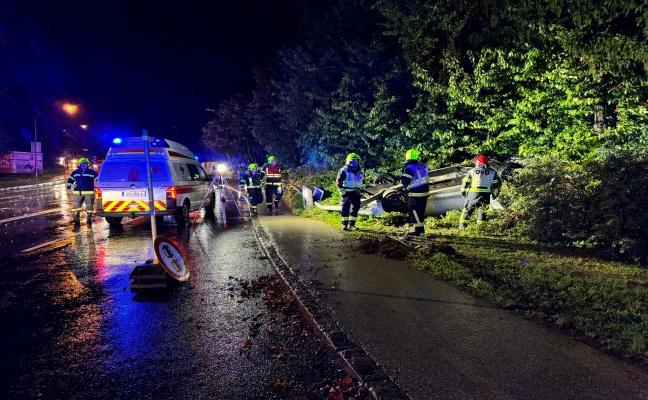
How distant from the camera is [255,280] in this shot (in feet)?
20.0

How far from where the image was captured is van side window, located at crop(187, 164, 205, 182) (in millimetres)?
12531

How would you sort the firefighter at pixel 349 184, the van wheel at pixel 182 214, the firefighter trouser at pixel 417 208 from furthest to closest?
the van wheel at pixel 182 214 < the firefighter at pixel 349 184 < the firefighter trouser at pixel 417 208

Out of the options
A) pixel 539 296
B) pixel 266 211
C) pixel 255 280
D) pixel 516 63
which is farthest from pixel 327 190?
pixel 539 296

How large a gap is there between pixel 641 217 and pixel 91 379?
24.0ft

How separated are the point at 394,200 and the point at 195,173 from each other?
5977 millimetres

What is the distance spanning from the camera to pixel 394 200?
1152 centimetres

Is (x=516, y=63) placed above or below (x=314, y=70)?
below

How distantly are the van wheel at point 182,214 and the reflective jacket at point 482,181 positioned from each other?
7.03m

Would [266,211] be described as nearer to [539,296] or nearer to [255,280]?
[255,280]

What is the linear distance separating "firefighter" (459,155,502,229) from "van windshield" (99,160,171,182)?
23.7ft

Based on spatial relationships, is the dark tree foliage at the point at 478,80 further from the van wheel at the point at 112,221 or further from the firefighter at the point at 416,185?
the van wheel at the point at 112,221

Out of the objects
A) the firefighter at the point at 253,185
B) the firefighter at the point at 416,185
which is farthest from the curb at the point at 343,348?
the firefighter at the point at 253,185

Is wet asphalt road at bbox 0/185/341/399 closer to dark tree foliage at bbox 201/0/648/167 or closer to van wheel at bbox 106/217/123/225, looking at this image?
van wheel at bbox 106/217/123/225

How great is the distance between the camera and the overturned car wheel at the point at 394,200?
11.5 metres
